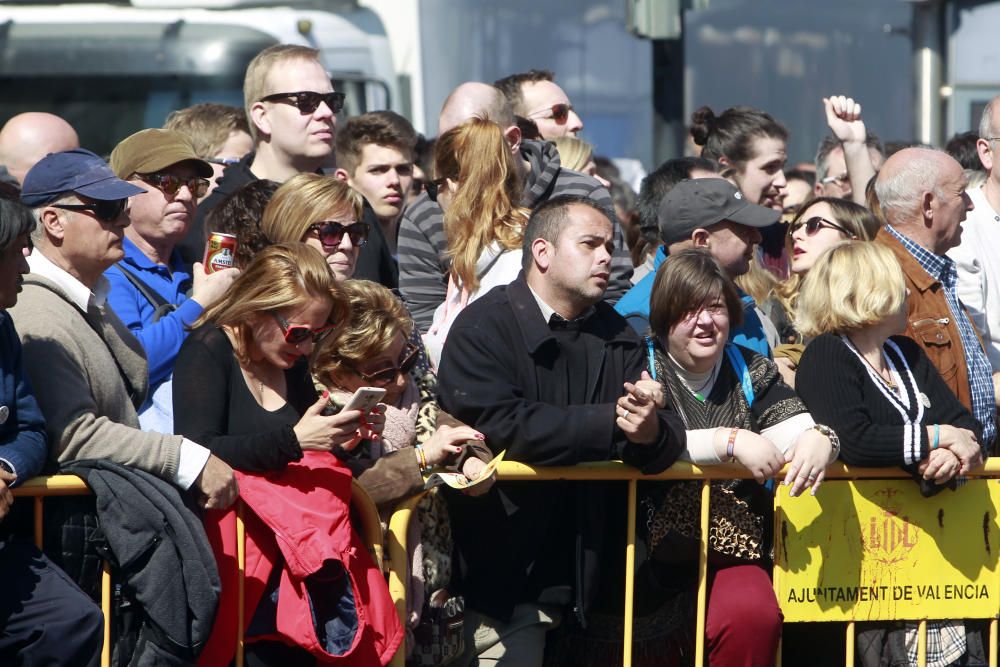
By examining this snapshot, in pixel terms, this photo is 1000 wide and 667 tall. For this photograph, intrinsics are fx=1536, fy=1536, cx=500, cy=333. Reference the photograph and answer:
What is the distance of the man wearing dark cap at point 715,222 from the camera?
6004mm

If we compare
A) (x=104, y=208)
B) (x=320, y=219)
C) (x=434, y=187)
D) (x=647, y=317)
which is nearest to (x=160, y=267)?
(x=320, y=219)

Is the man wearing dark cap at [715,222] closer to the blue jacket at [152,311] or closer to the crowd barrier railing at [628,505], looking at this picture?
Answer: the crowd barrier railing at [628,505]

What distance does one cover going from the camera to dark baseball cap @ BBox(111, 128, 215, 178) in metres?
5.51

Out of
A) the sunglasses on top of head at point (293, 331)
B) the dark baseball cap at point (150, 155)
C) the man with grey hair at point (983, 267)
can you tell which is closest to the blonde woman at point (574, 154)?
the man with grey hair at point (983, 267)

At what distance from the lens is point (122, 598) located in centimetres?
435

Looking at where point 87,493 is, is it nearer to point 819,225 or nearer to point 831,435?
point 831,435

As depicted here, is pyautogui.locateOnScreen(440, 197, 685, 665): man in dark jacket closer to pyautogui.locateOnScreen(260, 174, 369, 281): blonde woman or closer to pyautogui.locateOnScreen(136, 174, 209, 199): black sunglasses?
pyautogui.locateOnScreen(260, 174, 369, 281): blonde woman

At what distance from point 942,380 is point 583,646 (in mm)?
1596

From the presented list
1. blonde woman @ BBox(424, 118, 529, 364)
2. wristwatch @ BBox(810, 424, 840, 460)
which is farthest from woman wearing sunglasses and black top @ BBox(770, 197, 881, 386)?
wristwatch @ BBox(810, 424, 840, 460)

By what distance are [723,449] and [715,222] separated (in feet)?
4.62

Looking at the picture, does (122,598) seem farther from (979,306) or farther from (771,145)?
(771,145)

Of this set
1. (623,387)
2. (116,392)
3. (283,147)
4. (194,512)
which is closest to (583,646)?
(623,387)

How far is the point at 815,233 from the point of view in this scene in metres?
6.45

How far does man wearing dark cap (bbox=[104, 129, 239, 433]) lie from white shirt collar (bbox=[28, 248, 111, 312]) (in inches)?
14.9
